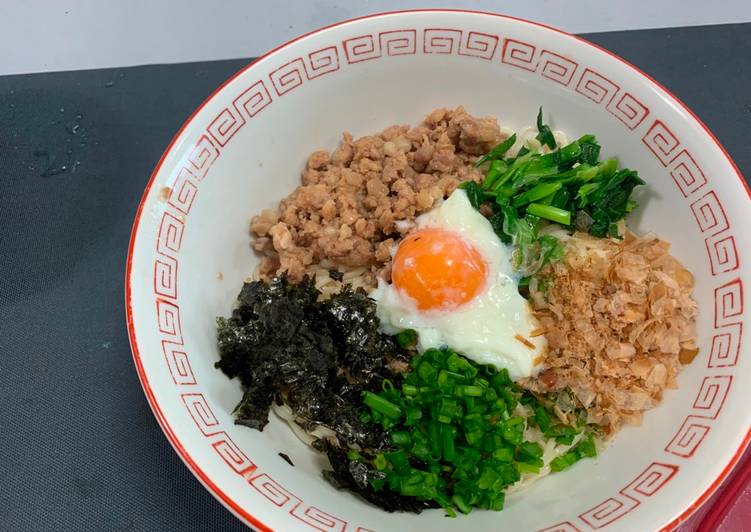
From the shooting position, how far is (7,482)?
7.91 feet

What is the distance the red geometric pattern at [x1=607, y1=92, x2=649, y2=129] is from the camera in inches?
95.5

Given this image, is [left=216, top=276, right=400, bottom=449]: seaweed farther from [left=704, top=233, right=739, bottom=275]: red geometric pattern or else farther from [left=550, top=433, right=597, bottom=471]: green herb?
[left=704, top=233, right=739, bottom=275]: red geometric pattern

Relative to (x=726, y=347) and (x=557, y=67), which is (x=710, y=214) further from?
(x=557, y=67)

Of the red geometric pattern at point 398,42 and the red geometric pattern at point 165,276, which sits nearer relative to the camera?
the red geometric pattern at point 165,276

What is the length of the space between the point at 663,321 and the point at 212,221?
6.52 ft

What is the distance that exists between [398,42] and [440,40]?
0.66ft

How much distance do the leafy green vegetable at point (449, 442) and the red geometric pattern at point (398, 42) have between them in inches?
58.4

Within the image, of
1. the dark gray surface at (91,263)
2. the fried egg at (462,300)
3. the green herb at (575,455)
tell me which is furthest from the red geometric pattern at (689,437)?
the dark gray surface at (91,263)

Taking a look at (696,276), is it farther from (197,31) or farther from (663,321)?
(197,31)

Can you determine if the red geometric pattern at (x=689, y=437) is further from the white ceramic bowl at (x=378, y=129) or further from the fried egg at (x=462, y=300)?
the fried egg at (x=462, y=300)

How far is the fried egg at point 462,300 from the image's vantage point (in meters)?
2.35

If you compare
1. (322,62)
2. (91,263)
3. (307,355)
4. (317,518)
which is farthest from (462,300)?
(91,263)

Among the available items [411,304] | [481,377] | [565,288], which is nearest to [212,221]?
[411,304]

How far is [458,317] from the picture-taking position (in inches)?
95.0
